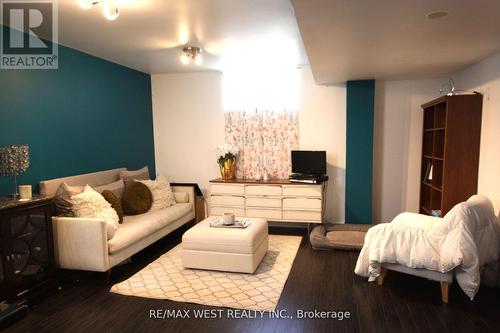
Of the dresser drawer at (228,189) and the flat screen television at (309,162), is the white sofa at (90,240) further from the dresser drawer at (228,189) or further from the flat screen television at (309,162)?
the flat screen television at (309,162)

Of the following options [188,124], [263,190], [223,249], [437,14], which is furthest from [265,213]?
[437,14]

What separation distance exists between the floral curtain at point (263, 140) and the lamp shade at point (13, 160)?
2.92 metres

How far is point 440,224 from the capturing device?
2.73m

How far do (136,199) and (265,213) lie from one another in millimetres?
1784

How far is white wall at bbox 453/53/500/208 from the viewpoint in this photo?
3.10 metres

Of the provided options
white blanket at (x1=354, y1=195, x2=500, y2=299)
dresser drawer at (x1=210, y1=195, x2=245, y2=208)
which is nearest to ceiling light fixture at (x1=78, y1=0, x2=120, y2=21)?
white blanket at (x1=354, y1=195, x2=500, y2=299)

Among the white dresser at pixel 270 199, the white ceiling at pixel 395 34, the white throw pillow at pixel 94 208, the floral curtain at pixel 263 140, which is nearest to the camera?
the white ceiling at pixel 395 34

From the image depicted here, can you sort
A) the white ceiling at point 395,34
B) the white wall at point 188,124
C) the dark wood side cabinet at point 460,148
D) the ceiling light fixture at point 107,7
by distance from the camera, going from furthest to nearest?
the white wall at point 188,124 < the dark wood side cabinet at point 460,148 < the ceiling light fixture at point 107,7 < the white ceiling at point 395,34

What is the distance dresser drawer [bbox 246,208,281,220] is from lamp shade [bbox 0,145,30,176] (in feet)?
9.26

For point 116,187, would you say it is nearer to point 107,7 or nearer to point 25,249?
point 25,249

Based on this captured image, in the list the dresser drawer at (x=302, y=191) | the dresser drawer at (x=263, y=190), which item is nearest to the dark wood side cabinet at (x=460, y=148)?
the dresser drawer at (x=302, y=191)

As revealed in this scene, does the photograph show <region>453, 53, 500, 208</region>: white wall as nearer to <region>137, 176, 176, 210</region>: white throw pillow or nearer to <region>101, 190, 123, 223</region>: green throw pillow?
<region>137, 176, 176, 210</region>: white throw pillow

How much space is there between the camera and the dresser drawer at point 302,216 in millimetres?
4496

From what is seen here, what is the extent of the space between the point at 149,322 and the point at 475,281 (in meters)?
2.58
